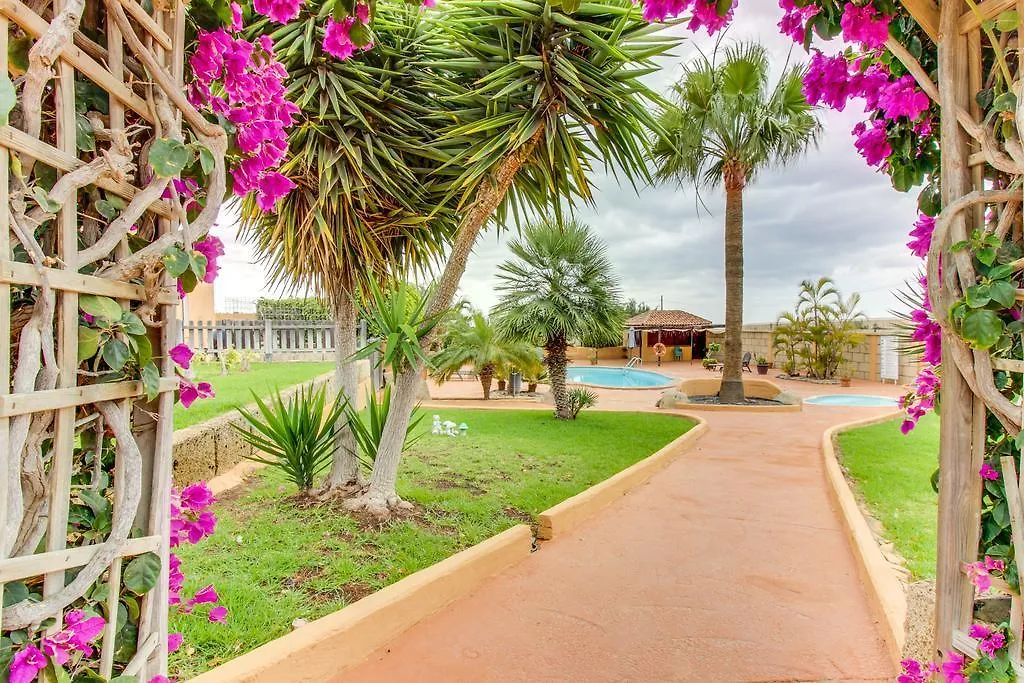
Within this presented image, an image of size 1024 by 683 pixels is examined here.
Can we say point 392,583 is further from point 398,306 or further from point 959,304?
point 959,304

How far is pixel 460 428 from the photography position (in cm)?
804

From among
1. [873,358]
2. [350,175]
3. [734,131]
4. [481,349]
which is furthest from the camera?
[873,358]

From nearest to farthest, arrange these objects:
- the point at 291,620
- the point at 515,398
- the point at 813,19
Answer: the point at 813,19 → the point at 291,620 → the point at 515,398

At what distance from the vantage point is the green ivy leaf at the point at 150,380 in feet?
3.48

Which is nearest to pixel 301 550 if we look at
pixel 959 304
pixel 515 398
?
pixel 959 304

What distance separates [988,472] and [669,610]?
2.04m

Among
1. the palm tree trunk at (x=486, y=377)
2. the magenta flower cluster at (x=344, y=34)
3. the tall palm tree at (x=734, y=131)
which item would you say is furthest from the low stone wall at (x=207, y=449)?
the tall palm tree at (x=734, y=131)

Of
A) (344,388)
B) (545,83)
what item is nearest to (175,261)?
(545,83)

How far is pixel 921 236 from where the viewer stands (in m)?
1.55

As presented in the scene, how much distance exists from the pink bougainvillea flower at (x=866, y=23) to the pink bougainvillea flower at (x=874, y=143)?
353 mm

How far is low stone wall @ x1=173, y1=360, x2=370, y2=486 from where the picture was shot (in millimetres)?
4078

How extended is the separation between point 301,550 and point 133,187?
9.12 ft

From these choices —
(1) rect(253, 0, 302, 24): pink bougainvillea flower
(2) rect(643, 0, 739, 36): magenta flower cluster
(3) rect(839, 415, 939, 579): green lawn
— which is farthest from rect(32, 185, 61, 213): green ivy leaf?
Answer: (3) rect(839, 415, 939, 579): green lawn

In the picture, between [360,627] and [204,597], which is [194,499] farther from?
[360,627]
